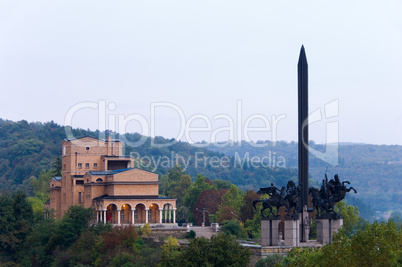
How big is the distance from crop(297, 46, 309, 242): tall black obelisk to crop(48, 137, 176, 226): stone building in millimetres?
24754

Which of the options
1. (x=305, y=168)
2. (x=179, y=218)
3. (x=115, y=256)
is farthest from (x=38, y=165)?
(x=305, y=168)

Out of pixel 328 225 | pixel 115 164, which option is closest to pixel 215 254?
pixel 328 225

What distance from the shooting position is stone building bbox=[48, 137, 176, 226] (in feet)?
262

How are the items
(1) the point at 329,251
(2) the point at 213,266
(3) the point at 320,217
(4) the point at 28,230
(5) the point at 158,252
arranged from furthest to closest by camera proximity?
1. (4) the point at 28,230
2. (5) the point at 158,252
3. (3) the point at 320,217
4. (2) the point at 213,266
5. (1) the point at 329,251

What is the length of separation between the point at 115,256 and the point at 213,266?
56.0ft

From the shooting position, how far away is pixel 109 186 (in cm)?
8094

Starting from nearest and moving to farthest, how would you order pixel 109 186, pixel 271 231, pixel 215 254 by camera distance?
1. pixel 215 254
2. pixel 271 231
3. pixel 109 186

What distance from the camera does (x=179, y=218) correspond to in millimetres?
110562

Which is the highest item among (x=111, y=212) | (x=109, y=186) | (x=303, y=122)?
(x=303, y=122)

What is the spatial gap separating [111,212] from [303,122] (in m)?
29.1

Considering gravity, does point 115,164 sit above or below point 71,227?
above

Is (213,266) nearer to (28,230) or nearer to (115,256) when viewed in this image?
(115,256)

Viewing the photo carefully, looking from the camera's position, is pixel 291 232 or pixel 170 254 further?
pixel 170 254

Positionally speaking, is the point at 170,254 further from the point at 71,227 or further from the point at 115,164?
the point at 115,164
